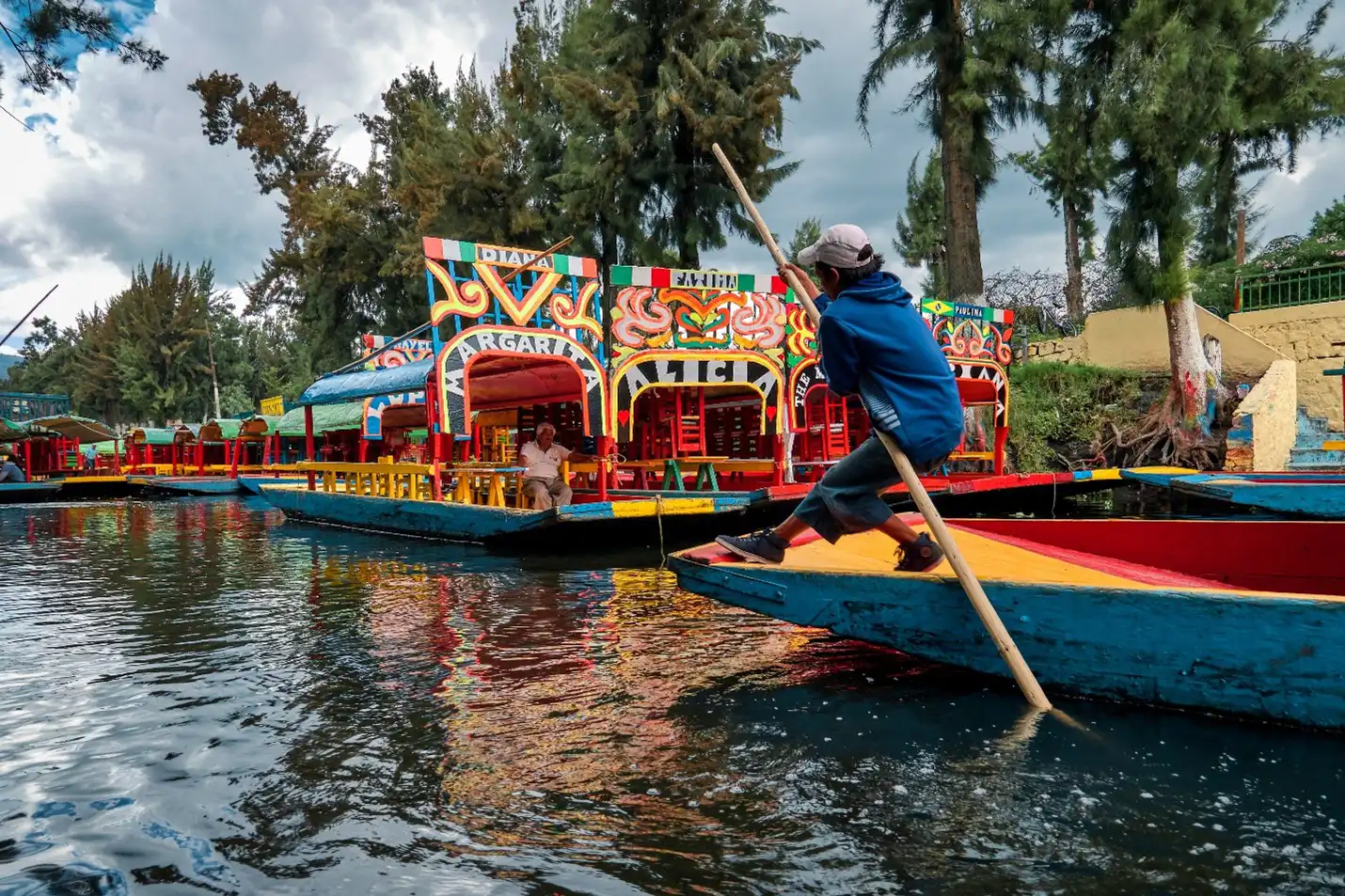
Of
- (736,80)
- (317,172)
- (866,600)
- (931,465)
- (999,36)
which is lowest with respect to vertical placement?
(866,600)

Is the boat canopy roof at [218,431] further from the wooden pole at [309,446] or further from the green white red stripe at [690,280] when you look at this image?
the green white red stripe at [690,280]

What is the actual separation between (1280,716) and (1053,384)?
1765cm

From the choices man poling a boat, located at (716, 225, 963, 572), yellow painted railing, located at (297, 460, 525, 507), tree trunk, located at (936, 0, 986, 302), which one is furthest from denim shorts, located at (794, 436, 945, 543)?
tree trunk, located at (936, 0, 986, 302)

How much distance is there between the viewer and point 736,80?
21.5m

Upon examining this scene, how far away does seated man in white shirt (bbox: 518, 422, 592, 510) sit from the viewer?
34.0 ft

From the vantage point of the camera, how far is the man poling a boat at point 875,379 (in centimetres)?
369

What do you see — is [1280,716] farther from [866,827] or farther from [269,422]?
[269,422]

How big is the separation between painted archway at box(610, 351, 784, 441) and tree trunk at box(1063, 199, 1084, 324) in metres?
17.8

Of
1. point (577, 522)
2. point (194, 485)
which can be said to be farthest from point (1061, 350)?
point (194, 485)

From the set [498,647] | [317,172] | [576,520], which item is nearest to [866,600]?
[498,647]

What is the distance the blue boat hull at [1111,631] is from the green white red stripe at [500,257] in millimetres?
6696

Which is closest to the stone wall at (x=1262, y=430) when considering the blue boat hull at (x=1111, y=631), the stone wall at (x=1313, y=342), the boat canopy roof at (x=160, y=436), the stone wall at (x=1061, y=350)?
the stone wall at (x=1313, y=342)

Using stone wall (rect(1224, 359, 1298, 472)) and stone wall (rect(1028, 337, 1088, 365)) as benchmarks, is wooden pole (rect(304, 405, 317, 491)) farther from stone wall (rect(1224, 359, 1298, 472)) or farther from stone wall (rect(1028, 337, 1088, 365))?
stone wall (rect(1028, 337, 1088, 365))

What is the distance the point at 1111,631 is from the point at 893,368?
4.44ft
